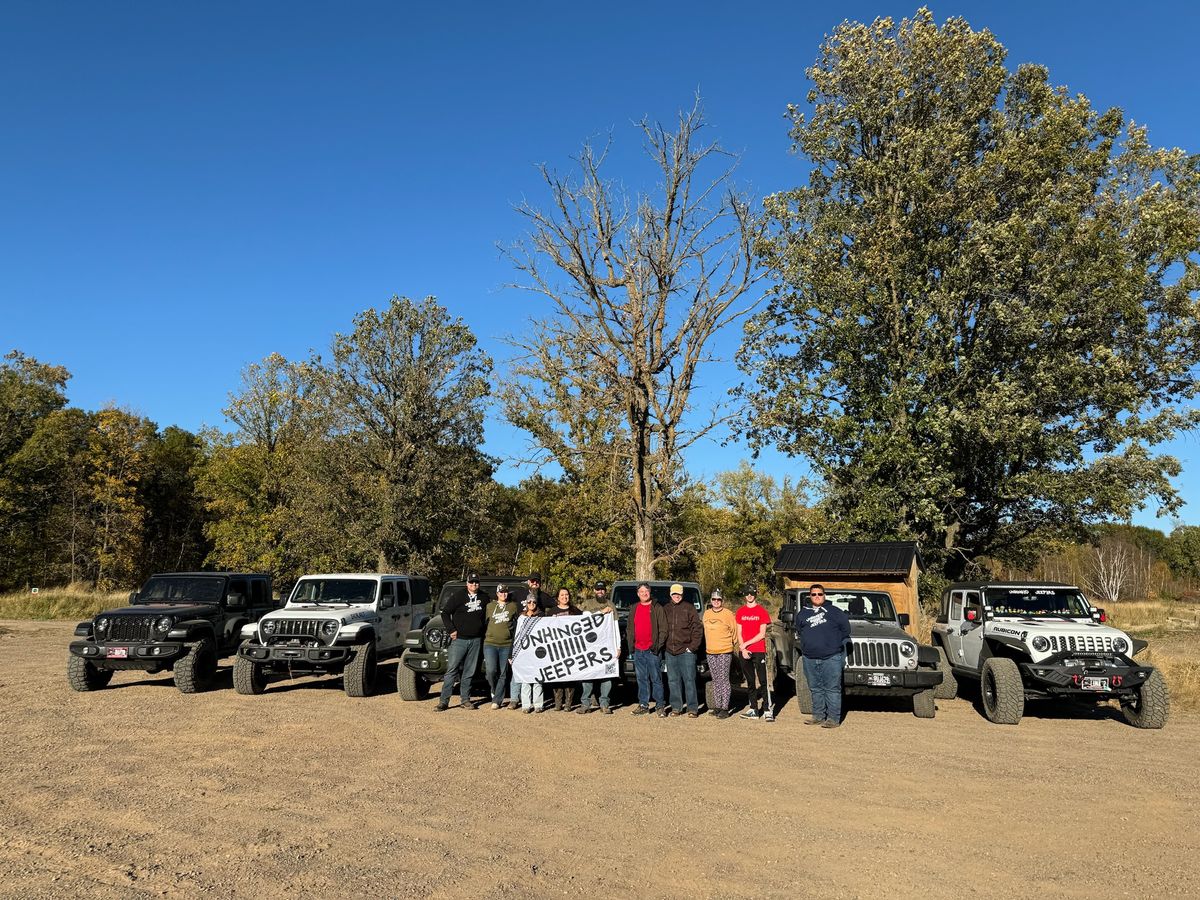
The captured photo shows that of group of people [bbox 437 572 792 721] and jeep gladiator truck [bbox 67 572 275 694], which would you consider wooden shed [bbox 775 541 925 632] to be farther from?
jeep gladiator truck [bbox 67 572 275 694]

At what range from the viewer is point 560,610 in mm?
12859

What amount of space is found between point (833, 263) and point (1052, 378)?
6443mm

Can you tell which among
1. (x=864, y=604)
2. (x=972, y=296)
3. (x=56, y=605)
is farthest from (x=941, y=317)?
(x=56, y=605)

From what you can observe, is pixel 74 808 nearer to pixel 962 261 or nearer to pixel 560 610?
pixel 560 610

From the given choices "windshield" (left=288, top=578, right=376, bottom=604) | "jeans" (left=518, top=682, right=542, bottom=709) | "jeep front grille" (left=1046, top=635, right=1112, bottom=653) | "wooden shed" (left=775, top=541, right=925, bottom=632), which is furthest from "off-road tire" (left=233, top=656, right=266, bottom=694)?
"jeep front grille" (left=1046, top=635, right=1112, bottom=653)

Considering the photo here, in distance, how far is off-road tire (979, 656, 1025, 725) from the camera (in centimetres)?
1146

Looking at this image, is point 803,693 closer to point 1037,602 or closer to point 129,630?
point 1037,602

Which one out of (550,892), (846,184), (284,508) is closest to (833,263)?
(846,184)

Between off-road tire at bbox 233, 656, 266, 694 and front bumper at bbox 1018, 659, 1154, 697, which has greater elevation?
front bumper at bbox 1018, 659, 1154, 697

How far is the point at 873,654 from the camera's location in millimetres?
11977

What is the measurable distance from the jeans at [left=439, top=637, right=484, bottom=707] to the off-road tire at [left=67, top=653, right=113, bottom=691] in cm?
591

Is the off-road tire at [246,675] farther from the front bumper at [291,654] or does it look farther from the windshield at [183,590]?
the windshield at [183,590]

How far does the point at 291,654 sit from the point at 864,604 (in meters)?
8.90

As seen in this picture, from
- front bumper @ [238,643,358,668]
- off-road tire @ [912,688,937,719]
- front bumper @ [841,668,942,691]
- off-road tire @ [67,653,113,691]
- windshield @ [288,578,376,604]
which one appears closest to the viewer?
front bumper @ [841,668,942,691]
